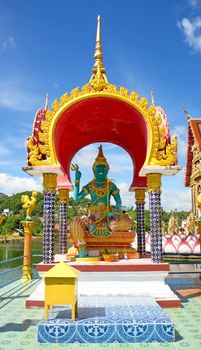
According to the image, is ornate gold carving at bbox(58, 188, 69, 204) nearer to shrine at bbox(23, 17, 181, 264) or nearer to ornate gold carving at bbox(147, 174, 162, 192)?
shrine at bbox(23, 17, 181, 264)

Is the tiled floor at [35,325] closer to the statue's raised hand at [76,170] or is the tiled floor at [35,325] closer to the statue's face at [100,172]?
the statue's raised hand at [76,170]

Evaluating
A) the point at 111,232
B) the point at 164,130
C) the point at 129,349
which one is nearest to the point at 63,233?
the point at 111,232

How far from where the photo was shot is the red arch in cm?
826

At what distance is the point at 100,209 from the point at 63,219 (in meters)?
1.69

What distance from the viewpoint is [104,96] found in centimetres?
800

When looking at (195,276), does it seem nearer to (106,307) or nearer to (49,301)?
(106,307)

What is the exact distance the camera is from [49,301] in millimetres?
5039

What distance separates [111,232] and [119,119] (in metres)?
3.19

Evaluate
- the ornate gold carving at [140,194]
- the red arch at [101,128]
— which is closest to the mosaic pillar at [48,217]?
the red arch at [101,128]

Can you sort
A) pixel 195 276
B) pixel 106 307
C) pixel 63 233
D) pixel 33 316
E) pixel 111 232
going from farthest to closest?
pixel 195 276, pixel 63 233, pixel 111 232, pixel 33 316, pixel 106 307

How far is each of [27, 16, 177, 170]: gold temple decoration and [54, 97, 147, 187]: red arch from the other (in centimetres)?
15

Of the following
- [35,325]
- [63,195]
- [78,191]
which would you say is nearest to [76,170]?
[78,191]

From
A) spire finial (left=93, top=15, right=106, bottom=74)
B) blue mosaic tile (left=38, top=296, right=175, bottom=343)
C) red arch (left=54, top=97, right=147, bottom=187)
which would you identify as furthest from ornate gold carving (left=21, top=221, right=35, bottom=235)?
blue mosaic tile (left=38, top=296, right=175, bottom=343)

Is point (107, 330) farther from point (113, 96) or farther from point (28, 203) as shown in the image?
point (28, 203)
